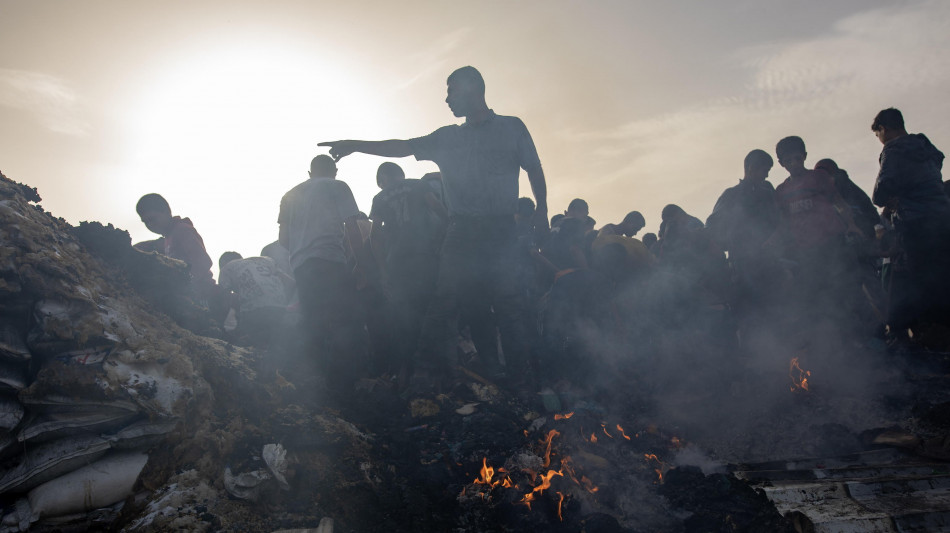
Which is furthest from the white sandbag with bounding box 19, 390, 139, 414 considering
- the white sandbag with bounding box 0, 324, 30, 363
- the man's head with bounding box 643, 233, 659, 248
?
the man's head with bounding box 643, 233, 659, 248

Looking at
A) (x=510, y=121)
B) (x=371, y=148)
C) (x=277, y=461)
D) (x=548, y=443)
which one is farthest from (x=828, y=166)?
(x=277, y=461)

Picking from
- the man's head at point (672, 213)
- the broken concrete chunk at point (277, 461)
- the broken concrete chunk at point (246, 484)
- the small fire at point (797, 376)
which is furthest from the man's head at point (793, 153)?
the broken concrete chunk at point (246, 484)

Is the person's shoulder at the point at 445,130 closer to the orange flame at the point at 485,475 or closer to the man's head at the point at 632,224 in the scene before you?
the orange flame at the point at 485,475

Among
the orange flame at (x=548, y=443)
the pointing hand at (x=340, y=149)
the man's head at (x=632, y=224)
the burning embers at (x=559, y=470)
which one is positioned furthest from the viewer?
the man's head at (x=632, y=224)

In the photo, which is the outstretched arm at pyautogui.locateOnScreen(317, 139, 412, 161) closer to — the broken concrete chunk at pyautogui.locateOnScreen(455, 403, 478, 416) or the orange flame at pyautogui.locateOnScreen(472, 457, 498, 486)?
the broken concrete chunk at pyautogui.locateOnScreen(455, 403, 478, 416)

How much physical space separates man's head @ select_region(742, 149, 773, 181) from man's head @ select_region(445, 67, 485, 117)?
376 centimetres

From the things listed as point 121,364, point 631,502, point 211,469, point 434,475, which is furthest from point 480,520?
point 121,364

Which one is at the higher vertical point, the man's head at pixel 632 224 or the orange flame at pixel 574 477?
the man's head at pixel 632 224

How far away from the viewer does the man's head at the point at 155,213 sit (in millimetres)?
6141

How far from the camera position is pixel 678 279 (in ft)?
21.2

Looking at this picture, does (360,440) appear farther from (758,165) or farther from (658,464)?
(758,165)

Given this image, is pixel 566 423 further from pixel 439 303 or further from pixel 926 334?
pixel 926 334

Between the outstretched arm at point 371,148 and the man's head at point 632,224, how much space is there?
5.34m

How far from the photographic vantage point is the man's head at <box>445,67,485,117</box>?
15.4ft
